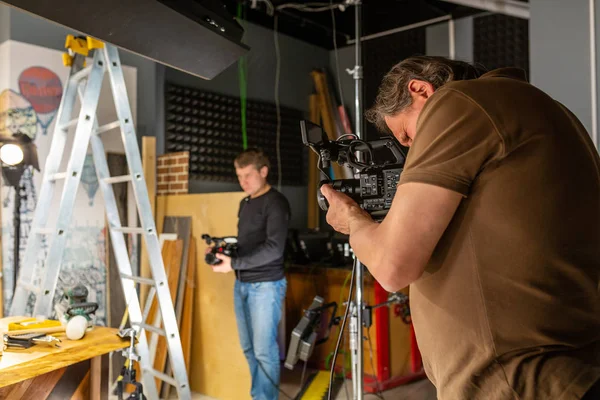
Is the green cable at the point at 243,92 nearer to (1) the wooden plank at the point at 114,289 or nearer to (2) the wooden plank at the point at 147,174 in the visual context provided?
(2) the wooden plank at the point at 147,174

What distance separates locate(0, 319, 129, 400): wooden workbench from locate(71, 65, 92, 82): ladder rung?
1281mm

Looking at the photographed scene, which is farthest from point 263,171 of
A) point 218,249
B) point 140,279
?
point 140,279

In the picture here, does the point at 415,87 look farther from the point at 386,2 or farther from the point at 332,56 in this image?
the point at 332,56

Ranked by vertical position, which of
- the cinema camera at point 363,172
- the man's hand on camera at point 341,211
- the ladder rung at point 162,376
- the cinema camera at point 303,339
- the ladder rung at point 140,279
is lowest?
the ladder rung at point 162,376

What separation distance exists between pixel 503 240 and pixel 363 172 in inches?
17.9

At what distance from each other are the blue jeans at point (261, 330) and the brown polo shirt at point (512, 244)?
2.17 meters

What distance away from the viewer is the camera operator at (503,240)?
90 centimetres

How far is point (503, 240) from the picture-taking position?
916mm

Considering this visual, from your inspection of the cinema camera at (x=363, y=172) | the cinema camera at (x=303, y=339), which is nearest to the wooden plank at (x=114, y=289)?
the cinema camera at (x=303, y=339)

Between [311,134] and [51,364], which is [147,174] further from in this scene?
[311,134]

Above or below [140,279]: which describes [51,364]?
below

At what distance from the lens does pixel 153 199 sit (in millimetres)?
3773

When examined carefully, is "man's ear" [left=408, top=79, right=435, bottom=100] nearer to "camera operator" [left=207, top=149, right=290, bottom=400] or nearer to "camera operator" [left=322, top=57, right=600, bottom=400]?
"camera operator" [left=322, top=57, right=600, bottom=400]

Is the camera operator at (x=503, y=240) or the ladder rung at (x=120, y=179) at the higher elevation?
the ladder rung at (x=120, y=179)
